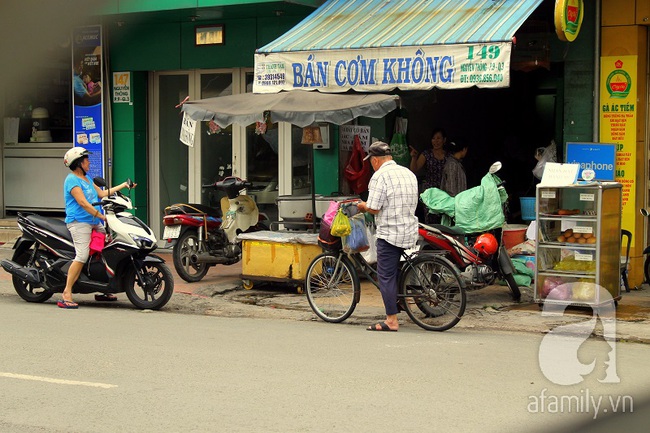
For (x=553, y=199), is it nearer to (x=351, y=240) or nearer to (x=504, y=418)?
(x=351, y=240)

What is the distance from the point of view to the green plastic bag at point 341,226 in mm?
8453

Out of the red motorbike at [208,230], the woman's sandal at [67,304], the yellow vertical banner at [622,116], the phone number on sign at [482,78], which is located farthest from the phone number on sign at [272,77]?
the yellow vertical banner at [622,116]

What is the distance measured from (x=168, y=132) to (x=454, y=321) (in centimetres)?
782

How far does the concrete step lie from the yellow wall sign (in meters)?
9.87

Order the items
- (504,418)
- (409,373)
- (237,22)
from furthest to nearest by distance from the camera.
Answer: (237,22)
(409,373)
(504,418)

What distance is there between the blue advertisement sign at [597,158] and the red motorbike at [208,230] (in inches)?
167

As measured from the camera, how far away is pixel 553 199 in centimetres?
952

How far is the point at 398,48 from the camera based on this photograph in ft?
32.6

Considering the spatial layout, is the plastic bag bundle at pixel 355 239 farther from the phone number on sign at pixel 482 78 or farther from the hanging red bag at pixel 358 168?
the hanging red bag at pixel 358 168

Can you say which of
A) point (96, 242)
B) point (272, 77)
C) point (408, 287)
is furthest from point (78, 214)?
point (408, 287)

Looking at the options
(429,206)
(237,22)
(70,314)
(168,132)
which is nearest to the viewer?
(70,314)

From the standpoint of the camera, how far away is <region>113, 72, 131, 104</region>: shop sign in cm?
1423

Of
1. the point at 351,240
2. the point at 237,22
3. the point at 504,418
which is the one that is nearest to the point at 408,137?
the point at 237,22

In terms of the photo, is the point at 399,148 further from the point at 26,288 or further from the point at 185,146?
the point at 26,288
